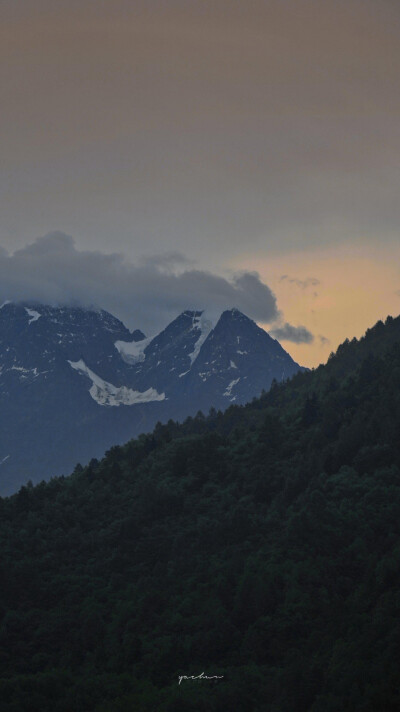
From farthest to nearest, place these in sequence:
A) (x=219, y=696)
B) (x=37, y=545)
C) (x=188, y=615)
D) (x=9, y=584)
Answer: (x=37, y=545)
(x=9, y=584)
(x=188, y=615)
(x=219, y=696)

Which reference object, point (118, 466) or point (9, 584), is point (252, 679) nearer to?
point (9, 584)

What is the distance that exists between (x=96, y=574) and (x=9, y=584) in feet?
43.7

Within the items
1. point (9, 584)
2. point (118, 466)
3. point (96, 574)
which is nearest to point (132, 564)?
point (96, 574)

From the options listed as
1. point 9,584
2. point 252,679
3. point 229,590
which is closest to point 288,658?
point 252,679

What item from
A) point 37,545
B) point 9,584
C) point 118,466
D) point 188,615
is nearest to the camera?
point 188,615

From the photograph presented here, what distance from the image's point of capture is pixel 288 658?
429 ft

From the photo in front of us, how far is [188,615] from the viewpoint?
475ft

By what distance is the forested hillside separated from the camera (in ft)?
409

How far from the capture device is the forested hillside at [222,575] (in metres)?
125

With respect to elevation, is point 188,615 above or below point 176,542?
below

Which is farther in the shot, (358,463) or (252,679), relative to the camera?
(358,463)

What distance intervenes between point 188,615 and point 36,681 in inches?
990

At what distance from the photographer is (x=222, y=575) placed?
151 metres

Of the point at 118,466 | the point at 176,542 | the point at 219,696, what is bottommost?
the point at 219,696
